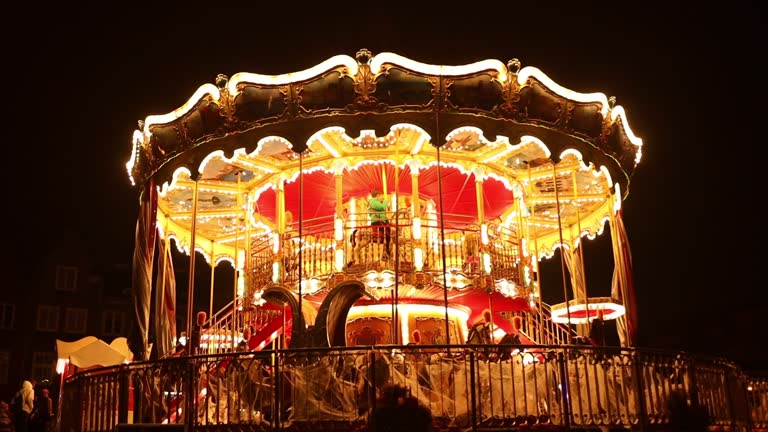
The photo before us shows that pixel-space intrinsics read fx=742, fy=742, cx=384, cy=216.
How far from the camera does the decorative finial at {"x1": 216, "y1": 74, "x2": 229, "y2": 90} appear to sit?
12.5 metres

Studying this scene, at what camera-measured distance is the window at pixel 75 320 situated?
1579 inches

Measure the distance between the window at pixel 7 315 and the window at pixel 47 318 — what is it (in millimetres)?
1246

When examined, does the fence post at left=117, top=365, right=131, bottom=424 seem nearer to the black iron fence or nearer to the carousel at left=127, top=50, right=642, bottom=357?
the black iron fence

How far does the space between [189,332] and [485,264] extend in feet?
19.1

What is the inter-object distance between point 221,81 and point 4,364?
102ft

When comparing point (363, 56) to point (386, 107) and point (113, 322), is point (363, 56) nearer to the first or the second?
point (386, 107)

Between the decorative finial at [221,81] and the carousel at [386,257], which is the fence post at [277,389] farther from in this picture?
the decorative finial at [221,81]

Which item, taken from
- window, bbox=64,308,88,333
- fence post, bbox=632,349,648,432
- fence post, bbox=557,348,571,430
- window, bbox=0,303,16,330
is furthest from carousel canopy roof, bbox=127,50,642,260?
window, bbox=64,308,88,333

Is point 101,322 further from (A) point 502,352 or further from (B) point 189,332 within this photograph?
(A) point 502,352

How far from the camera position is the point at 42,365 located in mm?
38094

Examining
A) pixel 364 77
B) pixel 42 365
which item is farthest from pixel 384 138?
pixel 42 365

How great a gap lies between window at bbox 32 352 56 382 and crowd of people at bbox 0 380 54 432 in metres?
22.4

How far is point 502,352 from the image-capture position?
962cm

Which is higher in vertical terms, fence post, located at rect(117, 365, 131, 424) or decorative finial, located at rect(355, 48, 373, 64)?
decorative finial, located at rect(355, 48, 373, 64)
